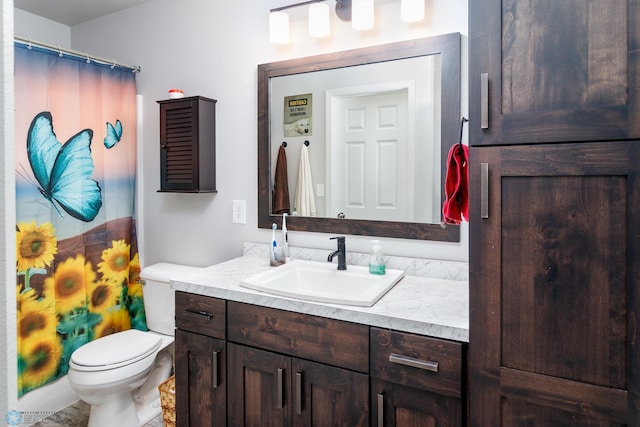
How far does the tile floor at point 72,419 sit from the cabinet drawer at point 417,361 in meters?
1.57

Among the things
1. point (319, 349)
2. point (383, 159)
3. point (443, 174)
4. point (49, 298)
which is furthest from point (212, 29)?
point (319, 349)

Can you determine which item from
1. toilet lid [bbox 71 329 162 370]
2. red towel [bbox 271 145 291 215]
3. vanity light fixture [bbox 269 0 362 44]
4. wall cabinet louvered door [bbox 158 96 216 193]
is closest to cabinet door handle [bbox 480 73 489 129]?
vanity light fixture [bbox 269 0 362 44]

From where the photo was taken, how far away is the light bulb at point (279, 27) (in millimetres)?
2020

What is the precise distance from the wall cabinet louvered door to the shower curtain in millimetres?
382

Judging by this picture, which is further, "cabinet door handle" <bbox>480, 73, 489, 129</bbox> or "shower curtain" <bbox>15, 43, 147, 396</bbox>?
"shower curtain" <bbox>15, 43, 147, 396</bbox>

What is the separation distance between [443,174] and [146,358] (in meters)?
1.72

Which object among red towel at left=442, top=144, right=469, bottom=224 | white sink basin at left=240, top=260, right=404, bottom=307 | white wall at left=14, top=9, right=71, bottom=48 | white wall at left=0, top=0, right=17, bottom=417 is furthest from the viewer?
white wall at left=14, top=9, right=71, bottom=48

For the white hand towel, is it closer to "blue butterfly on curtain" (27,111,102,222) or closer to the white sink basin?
the white sink basin

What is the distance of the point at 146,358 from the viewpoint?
203cm

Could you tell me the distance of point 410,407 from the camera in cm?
125

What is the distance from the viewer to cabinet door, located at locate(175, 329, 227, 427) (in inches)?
62.9

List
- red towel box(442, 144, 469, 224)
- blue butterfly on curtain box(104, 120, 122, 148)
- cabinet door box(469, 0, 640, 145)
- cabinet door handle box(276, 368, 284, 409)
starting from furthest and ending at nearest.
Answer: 1. blue butterfly on curtain box(104, 120, 122, 148)
2. cabinet door handle box(276, 368, 284, 409)
3. red towel box(442, 144, 469, 224)
4. cabinet door box(469, 0, 640, 145)

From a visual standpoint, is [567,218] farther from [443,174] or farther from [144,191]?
[144,191]

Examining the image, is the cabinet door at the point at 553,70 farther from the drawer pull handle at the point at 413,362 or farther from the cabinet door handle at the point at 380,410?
the cabinet door handle at the point at 380,410
